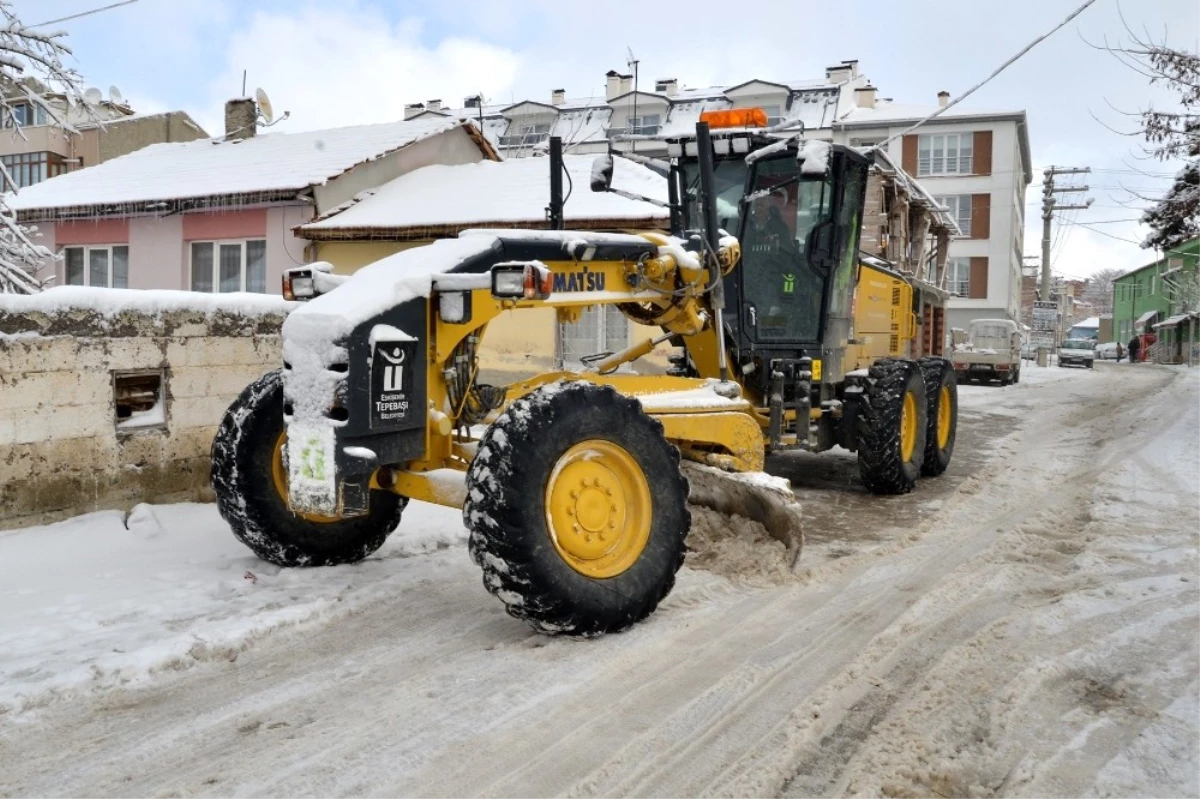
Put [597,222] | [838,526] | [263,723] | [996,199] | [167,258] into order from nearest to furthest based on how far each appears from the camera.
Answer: [263,723]
[838,526]
[597,222]
[167,258]
[996,199]

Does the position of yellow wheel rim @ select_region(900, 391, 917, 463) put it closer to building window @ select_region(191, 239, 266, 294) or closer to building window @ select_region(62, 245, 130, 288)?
building window @ select_region(191, 239, 266, 294)

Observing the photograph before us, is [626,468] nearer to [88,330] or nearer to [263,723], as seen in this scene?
[263,723]

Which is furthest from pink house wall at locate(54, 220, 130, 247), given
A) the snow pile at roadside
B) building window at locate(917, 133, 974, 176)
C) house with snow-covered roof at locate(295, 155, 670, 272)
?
building window at locate(917, 133, 974, 176)

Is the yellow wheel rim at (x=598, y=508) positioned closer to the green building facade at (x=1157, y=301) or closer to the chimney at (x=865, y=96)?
the chimney at (x=865, y=96)

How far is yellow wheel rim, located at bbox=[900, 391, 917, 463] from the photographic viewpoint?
28.5 feet

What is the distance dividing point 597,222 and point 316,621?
36.8 feet

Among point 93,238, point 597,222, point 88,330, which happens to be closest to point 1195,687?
point 88,330

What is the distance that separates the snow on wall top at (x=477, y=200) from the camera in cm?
1559

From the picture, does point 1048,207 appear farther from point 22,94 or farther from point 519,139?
point 22,94

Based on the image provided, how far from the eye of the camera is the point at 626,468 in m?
4.53

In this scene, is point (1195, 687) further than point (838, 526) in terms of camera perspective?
No

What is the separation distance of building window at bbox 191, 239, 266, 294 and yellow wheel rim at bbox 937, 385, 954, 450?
43.4ft

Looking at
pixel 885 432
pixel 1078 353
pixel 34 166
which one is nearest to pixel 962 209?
pixel 1078 353

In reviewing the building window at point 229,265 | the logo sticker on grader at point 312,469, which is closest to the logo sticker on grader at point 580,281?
the logo sticker on grader at point 312,469
